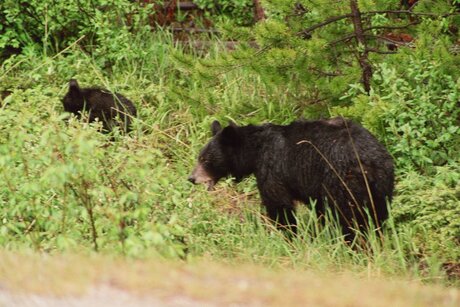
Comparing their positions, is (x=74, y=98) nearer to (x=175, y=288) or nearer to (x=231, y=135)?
(x=231, y=135)

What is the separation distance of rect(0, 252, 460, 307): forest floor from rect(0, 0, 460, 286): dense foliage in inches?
22.8

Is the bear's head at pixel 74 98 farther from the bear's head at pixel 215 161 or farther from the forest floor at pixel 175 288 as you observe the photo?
the forest floor at pixel 175 288

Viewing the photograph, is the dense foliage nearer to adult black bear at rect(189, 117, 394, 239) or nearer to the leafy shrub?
the leafy shrub

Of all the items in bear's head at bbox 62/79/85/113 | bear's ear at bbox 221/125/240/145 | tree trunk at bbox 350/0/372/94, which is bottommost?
bear's head at bbox 62/79/85/113

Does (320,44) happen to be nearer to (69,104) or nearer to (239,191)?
(239,191)

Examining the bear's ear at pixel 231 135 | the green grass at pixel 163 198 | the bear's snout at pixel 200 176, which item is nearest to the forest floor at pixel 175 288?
the green grass at pixel 163 198

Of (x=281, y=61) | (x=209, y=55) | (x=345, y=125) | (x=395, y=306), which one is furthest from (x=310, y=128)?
(x=209, y=55)

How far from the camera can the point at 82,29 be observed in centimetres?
1303

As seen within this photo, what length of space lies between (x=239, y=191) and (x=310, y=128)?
197cm

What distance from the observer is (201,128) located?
10969 millimetres

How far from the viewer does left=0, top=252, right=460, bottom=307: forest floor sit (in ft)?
15.5

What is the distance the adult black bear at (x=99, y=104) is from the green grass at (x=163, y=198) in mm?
222

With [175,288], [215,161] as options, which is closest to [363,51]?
[215,161]

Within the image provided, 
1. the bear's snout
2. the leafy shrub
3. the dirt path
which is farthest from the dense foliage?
the dirt path
